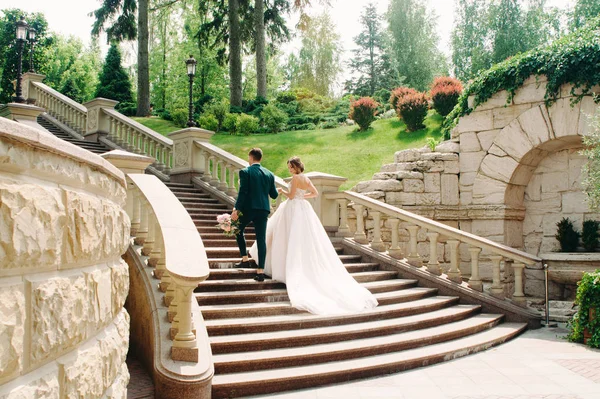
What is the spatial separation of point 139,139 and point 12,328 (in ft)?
46.1

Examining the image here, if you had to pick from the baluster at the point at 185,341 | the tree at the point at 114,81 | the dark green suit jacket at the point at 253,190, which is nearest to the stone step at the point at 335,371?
the baluster at the point at 185,341

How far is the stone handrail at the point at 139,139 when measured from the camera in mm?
13953

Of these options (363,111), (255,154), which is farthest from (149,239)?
(363,111)

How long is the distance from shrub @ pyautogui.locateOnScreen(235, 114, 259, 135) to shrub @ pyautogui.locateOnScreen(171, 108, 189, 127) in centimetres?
287

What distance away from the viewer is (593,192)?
30.0ft

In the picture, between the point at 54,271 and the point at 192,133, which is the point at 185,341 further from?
the point at 192,133

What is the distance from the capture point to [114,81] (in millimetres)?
29359

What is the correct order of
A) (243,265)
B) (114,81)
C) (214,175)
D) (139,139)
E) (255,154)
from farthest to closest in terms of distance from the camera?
(114,81)
(139,139)
(214,175)
(243,265)
(255,154)

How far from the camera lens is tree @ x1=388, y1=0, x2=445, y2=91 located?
124ft

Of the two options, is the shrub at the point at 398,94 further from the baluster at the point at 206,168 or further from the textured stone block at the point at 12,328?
the textured stone block at the point at 12,328

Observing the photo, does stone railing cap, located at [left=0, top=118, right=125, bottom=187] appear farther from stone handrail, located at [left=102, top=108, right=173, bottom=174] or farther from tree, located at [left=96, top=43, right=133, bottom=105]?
tree, located at [left=96, top=43, right=133, bottom=105]

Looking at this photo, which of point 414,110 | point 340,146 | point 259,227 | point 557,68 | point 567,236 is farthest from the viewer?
point 340,146

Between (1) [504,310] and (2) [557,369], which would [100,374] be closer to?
(2) [557,369]

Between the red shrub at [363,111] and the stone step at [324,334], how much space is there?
12144mm
